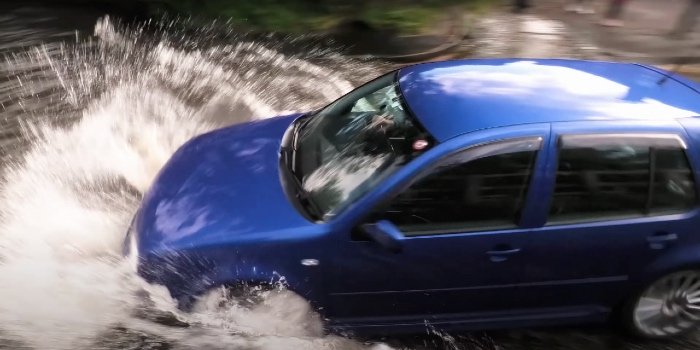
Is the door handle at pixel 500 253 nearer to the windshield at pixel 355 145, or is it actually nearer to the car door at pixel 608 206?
the car door at pixel 608 206

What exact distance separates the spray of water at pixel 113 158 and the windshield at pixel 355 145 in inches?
26.3

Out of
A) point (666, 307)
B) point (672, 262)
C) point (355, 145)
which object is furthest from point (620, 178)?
point (355, 145)

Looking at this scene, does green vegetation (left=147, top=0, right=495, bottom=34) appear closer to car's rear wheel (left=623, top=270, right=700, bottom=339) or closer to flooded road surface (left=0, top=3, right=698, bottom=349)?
flooded road surface (left=0, top=3, right=698, bottom=349)

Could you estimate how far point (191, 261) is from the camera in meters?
3.42

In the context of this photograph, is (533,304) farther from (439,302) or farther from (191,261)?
(191,261)

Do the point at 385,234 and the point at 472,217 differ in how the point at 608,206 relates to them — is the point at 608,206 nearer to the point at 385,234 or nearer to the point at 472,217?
the point at 472,217

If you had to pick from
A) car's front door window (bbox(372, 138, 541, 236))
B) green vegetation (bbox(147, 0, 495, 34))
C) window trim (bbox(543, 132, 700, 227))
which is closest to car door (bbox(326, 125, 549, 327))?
car's front door window (bbox(372, 138, 541, 236))

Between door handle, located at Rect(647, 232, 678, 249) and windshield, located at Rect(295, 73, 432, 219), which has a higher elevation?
windshield, located at Rect(295, 73, 432, 219)

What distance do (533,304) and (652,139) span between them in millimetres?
1163

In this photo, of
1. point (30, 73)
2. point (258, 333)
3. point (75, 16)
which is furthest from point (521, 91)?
point (75, 16)

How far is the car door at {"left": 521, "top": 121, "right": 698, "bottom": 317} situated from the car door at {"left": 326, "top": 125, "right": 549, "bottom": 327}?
14 centimetres

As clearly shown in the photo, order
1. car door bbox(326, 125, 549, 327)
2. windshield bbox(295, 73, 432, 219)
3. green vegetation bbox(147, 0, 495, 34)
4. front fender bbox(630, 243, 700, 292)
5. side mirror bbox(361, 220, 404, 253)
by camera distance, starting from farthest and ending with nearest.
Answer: green vegetation bbox(147, 0, 495, 34) → front fender bbox(630, 243, 700, 292) → windshield bbox(295, 73, 432, 219) → car door bbox(326, 125, 549, 327) → side mirror bbox(361, 220, 404, 253)

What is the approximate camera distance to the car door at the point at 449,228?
3.37 meters

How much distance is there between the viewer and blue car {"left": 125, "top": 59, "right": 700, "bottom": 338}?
339 centimetres
